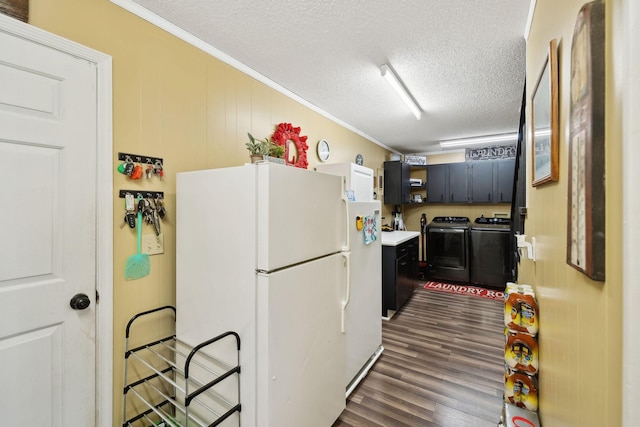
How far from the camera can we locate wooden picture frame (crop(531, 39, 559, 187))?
0.99 metres

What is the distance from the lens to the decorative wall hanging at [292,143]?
8.54ft

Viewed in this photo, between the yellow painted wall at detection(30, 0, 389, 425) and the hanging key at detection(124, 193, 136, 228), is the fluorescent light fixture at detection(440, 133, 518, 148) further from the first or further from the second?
the hanging key at detection(124, 193, 136, 228)

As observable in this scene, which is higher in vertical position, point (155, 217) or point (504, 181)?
point (504, 181)

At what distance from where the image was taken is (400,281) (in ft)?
11.8

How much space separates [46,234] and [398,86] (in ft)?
8.90

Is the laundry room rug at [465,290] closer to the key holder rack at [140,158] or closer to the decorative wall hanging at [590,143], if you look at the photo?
the decorative wall hanging at [590,143]

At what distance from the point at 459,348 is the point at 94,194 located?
324cm

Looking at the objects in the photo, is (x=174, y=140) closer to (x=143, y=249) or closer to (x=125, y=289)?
(x=143, y=249)

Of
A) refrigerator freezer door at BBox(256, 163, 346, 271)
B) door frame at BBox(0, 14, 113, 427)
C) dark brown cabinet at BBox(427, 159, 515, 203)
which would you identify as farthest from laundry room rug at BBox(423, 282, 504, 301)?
door frame at BBox(0, 14, 113, 427)

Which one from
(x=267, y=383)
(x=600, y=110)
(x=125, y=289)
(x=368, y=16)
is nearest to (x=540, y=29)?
(x=368, y=16)

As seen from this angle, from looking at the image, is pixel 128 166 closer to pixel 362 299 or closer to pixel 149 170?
pixel 149 170

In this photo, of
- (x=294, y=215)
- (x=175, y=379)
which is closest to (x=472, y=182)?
(x=294, y=215)

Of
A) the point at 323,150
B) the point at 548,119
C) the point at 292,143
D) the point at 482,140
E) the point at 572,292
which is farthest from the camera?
the point at 482,140

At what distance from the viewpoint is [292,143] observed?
110 inches
